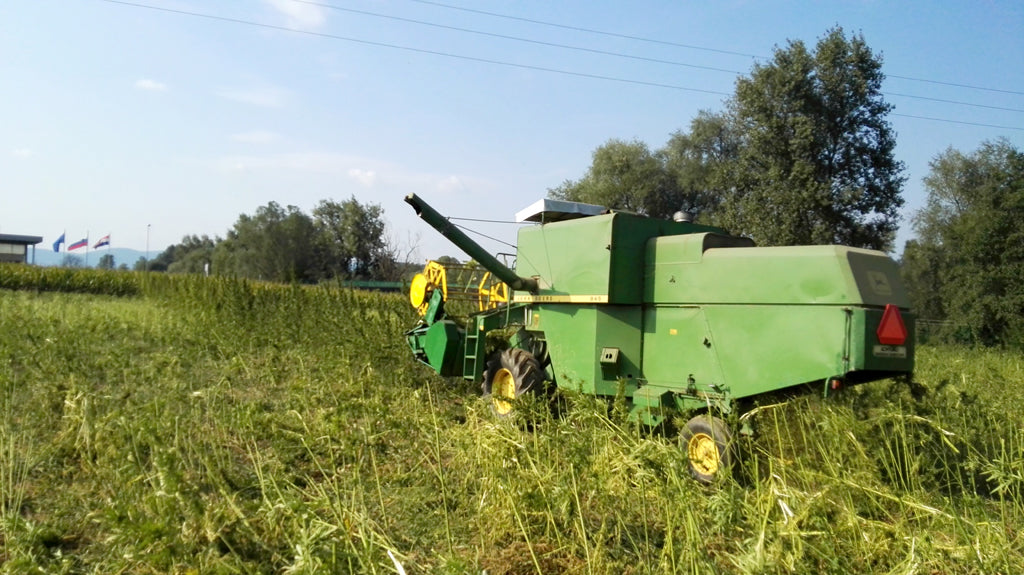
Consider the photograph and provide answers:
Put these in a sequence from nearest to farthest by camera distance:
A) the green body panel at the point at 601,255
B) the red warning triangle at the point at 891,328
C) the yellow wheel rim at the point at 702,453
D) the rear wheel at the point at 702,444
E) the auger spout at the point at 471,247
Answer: the red warning triangle at the point at 891,328
the rear wheel at the point at 702,444
the yellow wheel rim at the point at 702,453
the green body panel at the point at 601,255
the auger spout at the point at 471,247

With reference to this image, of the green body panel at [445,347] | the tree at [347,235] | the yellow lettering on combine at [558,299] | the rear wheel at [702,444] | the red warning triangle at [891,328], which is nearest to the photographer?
the red warning triangle at [891,328]

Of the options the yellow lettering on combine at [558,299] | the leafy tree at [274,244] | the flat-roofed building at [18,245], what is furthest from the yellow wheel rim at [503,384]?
the flat-roofed building at [18,245]

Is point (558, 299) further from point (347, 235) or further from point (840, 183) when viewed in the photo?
point (347, 235)

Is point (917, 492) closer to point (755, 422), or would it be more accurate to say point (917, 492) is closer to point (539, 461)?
point (755, 422)

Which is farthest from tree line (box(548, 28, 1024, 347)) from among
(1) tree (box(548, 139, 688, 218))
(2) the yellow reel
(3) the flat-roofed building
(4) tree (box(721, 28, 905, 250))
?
(3) the flat-roofed building

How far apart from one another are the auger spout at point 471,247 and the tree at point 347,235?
2618cm

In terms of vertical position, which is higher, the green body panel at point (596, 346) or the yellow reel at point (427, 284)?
the yellow reel at point (427, 284)

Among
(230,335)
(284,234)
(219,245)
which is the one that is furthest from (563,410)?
(219,245)

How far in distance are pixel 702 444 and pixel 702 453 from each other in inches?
3.0

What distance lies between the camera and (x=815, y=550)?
366cm

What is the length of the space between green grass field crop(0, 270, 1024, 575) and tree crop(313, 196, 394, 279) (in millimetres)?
27943

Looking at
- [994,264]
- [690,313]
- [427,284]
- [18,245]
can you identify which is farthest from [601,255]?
[18,245]

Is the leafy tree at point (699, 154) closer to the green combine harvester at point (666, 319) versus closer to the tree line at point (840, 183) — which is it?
the tree line at point (840, 183)

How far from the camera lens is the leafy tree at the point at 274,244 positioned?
38656mm
